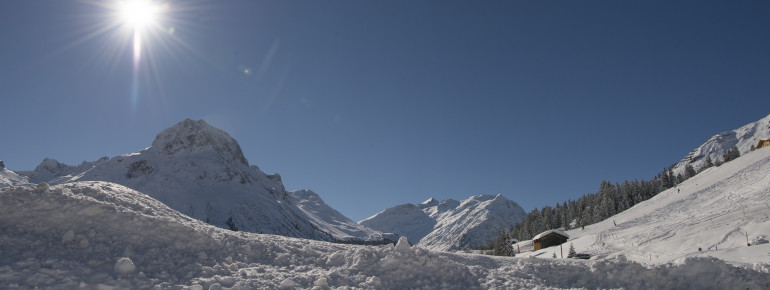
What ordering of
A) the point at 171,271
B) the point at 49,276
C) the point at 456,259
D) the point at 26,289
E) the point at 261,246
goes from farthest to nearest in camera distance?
the point at 456,259 < the point at 261,246 < the point at 171,271 < the point at 49,276 < the point at 26,289

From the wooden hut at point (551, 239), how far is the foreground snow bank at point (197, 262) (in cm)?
5064

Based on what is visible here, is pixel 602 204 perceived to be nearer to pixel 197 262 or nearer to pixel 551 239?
pixel 551 239

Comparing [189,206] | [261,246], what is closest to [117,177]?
[189,206]

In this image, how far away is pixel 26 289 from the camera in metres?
8.53

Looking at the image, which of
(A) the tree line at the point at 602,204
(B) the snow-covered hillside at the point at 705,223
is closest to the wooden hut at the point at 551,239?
(B) the snow-covered hillside at the point at 705,223

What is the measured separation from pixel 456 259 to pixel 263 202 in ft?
619

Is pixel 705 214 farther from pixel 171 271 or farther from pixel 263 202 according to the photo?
pixel 263 202

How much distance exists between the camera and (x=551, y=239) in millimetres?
63094

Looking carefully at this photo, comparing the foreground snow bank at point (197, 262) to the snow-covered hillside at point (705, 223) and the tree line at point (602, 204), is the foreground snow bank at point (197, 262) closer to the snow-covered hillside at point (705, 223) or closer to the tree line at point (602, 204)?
the snow-covered hillside at point (705, 223)

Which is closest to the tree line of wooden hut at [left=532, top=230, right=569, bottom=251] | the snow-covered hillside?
the snow-covered hillside

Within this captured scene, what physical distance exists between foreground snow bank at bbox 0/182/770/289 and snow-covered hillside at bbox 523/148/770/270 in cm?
505

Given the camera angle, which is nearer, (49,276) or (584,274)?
(49,276)

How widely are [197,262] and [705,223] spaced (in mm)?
52904

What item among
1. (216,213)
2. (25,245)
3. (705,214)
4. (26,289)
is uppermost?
(216,213)
